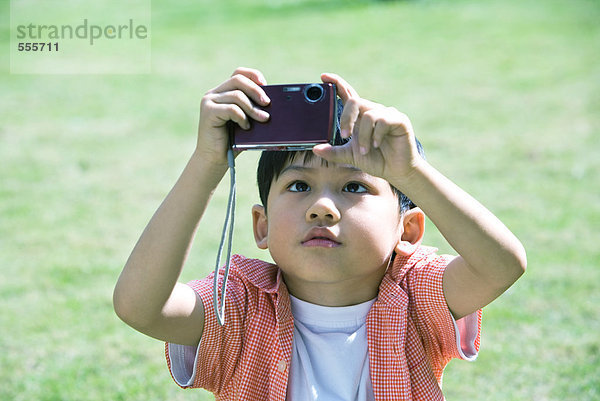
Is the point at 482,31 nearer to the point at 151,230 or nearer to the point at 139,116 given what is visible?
the point at 139,116

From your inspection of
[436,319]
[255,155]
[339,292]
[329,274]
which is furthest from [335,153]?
[255,155]

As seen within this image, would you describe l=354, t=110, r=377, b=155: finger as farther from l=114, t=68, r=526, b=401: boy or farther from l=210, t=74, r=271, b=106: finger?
l=210, t=74, r=271, b=106: finger

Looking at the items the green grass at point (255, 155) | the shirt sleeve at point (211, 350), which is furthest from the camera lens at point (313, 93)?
the green grass at point (255, 155)

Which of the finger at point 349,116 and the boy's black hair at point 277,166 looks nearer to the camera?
the finger at point 349,116

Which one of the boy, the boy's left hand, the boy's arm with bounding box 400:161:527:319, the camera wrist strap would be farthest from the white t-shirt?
the boy's left hand

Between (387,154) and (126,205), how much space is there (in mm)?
4716

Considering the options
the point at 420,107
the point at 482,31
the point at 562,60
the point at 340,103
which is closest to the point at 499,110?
the point at 420,107

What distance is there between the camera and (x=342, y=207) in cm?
209

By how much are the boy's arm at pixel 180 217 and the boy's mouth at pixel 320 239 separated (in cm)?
27

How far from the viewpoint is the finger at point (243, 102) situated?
6.40ft

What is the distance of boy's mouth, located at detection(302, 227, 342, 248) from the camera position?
206cm

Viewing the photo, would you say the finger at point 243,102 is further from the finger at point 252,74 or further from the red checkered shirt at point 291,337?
the red checkered shirt at point 291,337

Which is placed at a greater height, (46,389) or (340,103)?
(340,103)

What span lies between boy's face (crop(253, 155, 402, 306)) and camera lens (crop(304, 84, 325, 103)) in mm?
239
